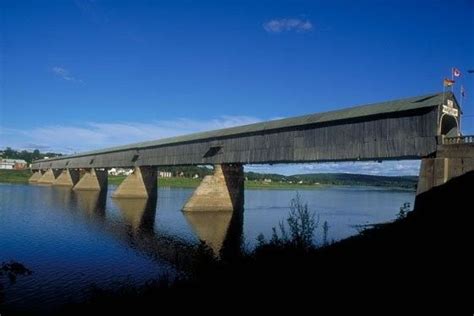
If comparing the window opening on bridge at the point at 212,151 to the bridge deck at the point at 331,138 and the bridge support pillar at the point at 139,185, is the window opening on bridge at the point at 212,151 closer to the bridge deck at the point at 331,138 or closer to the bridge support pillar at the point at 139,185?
the bridge deck at the point at 331,138

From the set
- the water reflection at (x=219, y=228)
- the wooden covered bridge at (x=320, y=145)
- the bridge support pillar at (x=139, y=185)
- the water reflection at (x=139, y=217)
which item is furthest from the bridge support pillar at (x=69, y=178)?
the water reflection at (x=219, y=228)

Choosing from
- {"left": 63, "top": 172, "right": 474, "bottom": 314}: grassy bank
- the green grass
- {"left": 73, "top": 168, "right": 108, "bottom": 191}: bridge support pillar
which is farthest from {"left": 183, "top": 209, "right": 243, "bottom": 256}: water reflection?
the green grass

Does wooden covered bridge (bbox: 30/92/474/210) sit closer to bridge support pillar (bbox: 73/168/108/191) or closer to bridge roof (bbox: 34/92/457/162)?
bridge roof (bbox: 34/92/457/162)

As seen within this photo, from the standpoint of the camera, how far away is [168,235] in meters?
25.5

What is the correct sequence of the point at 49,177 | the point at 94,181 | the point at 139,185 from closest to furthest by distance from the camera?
the point at 139,185 < the point at 94,181 < the point at 49,177

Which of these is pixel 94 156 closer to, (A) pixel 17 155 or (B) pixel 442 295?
(B) pixel 442 295

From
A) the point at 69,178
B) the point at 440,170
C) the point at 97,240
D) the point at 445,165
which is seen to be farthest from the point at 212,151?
the point at 69,178

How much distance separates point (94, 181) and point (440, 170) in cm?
6162

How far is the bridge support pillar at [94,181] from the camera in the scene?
70375 millimetres

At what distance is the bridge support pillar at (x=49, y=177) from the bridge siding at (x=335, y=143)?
60690 millimetres

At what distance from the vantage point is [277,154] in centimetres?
3156

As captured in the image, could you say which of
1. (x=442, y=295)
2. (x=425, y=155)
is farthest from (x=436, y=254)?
(x=425, y=155)

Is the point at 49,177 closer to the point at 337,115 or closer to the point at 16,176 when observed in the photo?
the point at 16,176

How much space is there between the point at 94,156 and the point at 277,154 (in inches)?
1882
